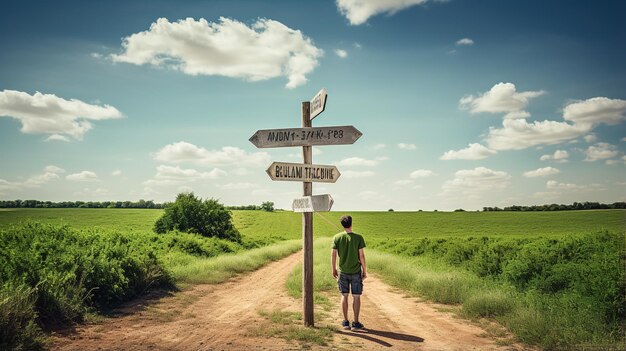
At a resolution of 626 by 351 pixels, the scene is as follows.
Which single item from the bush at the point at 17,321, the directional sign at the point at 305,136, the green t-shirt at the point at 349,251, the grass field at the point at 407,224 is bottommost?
the grass field at the point at 407,224

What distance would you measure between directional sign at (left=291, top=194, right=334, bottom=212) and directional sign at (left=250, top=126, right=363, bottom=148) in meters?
1.17

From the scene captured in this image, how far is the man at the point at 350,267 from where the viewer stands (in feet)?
23.7

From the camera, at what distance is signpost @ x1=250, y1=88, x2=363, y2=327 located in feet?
23.8

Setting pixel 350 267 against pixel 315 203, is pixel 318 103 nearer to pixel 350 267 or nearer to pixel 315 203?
pixel 315 203

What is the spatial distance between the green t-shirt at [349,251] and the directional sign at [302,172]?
1219mm

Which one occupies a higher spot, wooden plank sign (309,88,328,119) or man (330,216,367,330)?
wooden plank sign (309,88,328,119)

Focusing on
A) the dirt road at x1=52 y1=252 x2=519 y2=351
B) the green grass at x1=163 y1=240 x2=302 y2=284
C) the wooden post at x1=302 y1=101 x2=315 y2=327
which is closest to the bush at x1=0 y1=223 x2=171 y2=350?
the dirt road at x1=52 y1=252 x2=519 y2=351

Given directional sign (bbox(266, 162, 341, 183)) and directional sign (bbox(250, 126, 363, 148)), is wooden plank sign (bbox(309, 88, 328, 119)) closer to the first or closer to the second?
directional sign (bbox(250, 126, 363, 148))

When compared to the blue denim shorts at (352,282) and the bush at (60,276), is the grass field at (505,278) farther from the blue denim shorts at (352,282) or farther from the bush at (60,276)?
the blue denim shorts at (352,282)

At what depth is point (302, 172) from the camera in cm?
735

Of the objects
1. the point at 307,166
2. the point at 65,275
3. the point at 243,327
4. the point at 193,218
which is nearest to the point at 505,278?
the point at 307,166

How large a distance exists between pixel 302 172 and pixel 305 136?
80 centimetres

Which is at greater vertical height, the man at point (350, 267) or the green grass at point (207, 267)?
the man at point (350, 267)

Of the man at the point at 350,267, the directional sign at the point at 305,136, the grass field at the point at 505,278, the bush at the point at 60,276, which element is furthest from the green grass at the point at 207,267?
the man at the point at 350,267
